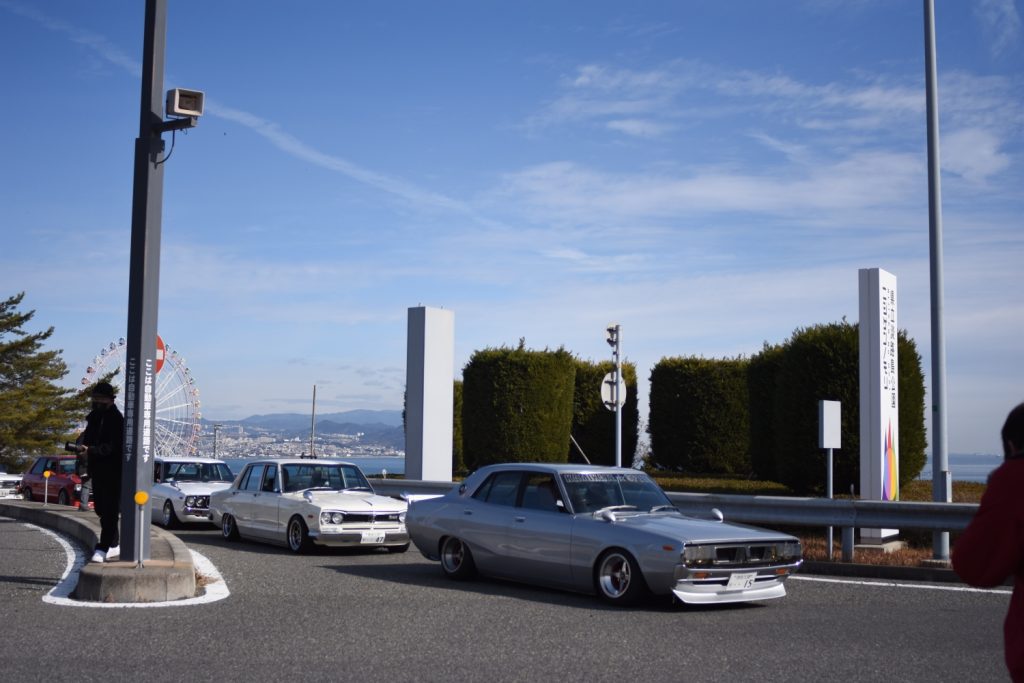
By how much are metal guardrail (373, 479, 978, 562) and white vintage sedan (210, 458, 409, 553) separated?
13.6 feet

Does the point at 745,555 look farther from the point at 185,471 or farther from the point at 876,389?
the point at 185,471

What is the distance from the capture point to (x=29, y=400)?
192 feet

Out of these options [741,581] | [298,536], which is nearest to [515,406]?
[298,536]

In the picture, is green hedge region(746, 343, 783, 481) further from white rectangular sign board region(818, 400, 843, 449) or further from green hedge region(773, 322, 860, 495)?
white rectangular sign board region(818, 400, 843, 449)

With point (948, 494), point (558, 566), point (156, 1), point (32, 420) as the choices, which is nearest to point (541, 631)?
point (558, 566)

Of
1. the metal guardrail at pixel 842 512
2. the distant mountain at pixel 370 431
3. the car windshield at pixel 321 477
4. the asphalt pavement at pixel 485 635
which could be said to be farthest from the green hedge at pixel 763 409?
the distant mountain at pixel 370 431

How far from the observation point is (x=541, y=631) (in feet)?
30.0

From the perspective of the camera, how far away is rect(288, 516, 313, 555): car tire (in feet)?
50.5

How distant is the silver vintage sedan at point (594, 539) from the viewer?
1044 cm

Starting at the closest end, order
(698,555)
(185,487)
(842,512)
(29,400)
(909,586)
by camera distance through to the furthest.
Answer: (698,555)
(909,586)
(842,512)
(185,487)
(29,400)

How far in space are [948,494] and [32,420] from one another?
171ft

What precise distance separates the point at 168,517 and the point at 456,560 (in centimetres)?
930

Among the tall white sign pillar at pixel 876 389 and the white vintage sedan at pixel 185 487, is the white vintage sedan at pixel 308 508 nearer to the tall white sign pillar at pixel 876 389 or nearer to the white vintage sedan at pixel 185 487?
the white vintage sedan at pixel 185 487

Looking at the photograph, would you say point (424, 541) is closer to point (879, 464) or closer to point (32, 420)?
point (879, 464)
